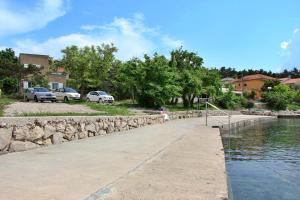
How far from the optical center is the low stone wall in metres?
11.5

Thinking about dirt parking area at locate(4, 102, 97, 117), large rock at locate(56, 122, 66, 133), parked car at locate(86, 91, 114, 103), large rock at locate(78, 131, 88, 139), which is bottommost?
large rock at locate(78, 131, 88, 139)

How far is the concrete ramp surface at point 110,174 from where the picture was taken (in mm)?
7066

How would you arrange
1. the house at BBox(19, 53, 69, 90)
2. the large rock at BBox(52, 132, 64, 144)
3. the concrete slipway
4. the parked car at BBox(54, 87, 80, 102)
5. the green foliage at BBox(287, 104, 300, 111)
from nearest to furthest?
1. the concrete slipway
2. the large rock at BBox(52, 132, 64, 144)
3. the parked car at BBox(54, 87, 80, 102)
4. the house at BBox(19, 53, 69, 90)
5. the green foliage at BBox(287, 104, 300, 111)

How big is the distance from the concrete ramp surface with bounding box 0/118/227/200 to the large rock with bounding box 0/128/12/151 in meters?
0.39

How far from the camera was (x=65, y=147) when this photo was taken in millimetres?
13219

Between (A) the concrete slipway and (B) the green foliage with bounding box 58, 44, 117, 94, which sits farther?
(B) the green foliage with bounding box 58, 44, 117, 94

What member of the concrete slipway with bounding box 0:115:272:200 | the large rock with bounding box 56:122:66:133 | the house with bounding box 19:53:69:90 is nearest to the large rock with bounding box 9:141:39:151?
the concrete slipway with bounding box 0:115:272:200

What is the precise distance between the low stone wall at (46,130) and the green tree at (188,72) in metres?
32.9

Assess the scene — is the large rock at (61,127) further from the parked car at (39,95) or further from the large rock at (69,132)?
the parked car at (39,95)

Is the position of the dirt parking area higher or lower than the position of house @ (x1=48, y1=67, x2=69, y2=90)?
lower

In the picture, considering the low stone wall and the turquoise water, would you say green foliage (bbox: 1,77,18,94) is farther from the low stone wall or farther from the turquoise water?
the turquoise water

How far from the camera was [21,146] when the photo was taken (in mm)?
11945

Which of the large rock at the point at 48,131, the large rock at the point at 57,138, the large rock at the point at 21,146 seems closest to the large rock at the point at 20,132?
the large rock at the point at 21,146

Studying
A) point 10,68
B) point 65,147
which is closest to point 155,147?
point 65,147
